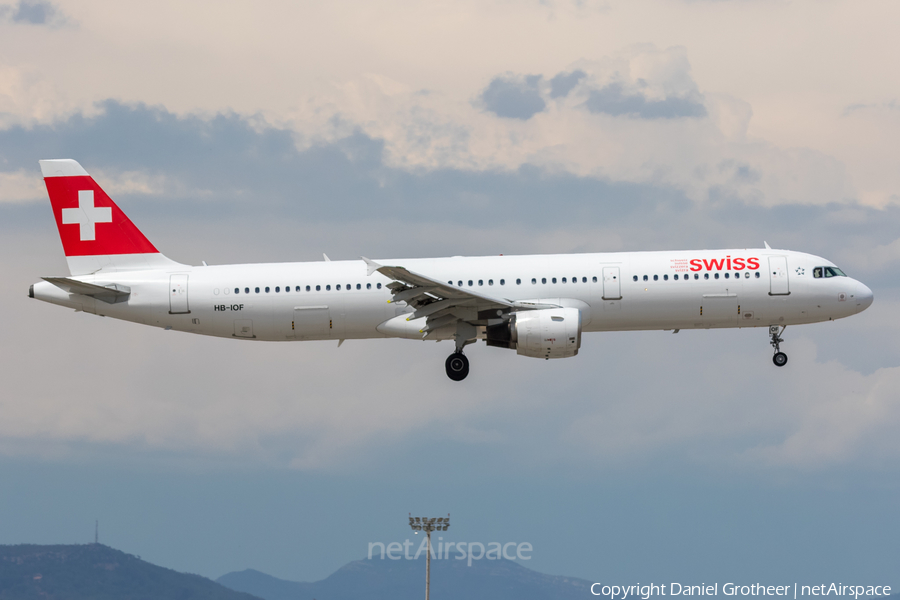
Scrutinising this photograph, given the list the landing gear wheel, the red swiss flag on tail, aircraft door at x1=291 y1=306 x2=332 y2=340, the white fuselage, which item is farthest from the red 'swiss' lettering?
the red swiss flag on tail

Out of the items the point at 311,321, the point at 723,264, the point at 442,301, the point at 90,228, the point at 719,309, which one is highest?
the point at 90,228

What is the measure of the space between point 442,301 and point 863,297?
1753cm

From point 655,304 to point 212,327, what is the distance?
59.8 ft

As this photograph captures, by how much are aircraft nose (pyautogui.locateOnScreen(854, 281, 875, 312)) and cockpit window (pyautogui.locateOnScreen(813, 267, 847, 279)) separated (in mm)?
826

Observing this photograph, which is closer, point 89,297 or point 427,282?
point 427,282

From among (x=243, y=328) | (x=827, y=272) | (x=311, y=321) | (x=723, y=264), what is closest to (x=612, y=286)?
(x=723, y=264)

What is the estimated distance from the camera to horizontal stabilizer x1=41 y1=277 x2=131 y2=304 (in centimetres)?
4236

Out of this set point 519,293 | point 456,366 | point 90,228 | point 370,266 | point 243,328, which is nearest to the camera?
point 370,266

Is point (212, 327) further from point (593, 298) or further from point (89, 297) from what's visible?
point (593, 298)

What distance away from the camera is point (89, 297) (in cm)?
4294

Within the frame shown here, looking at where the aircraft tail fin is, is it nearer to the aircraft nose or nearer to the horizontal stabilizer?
the horizontal stabilizer

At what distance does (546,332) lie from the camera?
39438 millimetres

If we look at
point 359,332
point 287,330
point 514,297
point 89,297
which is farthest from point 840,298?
point 89,297

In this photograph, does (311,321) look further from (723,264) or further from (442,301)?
(723,264)
